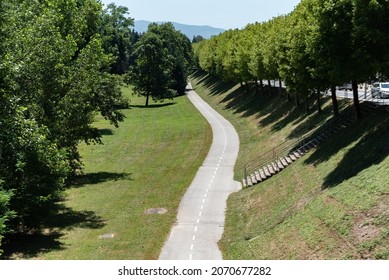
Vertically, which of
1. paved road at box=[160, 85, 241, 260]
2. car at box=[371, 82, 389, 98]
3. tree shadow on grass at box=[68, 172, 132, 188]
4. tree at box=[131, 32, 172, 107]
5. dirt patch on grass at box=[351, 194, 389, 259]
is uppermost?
tree at box=[131, 32, 172, 107]

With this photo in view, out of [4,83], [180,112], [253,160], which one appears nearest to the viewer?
[4,83]

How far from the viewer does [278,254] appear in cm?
1981

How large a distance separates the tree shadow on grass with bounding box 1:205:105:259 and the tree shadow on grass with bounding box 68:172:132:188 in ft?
22.9

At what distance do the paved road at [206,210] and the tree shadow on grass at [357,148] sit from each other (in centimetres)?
691

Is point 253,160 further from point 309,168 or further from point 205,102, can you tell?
point 205,102

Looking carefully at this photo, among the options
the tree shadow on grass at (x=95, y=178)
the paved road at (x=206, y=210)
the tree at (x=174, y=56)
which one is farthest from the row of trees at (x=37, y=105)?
the tree at (x=174, y=56)

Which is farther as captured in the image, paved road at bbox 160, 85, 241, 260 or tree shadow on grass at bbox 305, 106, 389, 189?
tree shadow on grass at bbox 305, 106, 389, 189

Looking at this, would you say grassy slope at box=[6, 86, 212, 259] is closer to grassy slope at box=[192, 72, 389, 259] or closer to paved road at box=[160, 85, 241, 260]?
paved road at box=[160, 85, 241, 260]

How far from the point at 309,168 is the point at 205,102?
242 feet

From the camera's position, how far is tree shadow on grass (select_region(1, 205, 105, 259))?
73.7 ft

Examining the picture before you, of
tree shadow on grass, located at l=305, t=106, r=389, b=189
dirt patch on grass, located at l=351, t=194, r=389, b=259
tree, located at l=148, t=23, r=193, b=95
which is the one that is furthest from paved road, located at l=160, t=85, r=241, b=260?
tree, located at l=148, t=23, r=193, b=95

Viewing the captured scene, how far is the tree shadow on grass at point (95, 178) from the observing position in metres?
39.7

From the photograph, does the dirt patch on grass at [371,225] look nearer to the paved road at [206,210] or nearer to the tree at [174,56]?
the paved road at [206,210]
